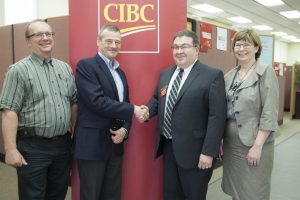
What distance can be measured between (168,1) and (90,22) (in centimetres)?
52

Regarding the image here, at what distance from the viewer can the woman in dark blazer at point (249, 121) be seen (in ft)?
5.94

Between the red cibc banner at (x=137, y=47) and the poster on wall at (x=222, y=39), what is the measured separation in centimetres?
190

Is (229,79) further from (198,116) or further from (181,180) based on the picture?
(181,180)

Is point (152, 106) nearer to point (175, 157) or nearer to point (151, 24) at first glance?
point (175, 157)

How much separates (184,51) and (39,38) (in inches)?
34.1

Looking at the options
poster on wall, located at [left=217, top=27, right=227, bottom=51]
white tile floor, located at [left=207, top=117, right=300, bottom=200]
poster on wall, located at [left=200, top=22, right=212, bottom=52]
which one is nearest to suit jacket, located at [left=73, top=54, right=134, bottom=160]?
white tile floor, located at [left=207, top=117, right=300, bottom=200]

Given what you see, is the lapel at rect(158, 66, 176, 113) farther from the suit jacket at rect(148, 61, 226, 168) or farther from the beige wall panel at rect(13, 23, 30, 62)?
the beige wall panel at rect(13, 23, 30, 62)

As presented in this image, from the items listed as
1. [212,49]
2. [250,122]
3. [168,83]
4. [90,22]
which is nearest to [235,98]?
[250,122]

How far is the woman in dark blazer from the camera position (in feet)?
5.94

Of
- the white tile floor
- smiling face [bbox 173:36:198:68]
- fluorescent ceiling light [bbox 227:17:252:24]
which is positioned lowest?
the white tile floor

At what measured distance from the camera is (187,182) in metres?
1.90

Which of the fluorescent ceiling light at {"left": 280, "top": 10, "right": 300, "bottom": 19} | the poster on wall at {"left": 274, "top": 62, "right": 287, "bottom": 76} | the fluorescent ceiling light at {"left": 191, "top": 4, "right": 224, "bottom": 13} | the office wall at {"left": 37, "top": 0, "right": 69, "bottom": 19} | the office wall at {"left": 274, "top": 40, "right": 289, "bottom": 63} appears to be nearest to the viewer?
the office wall at {"left": 37, "top": 0, "right": 69, "bottom": 19}

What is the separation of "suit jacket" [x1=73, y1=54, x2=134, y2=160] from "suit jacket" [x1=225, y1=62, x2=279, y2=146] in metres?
0.64

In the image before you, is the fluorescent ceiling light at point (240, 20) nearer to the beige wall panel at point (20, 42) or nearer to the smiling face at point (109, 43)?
the beige wall panel at point (20, 42)
